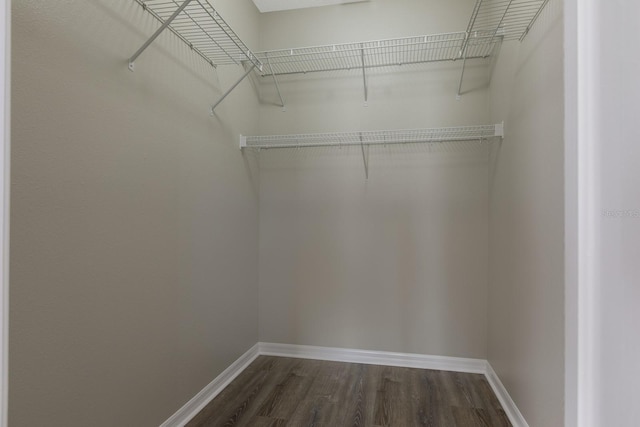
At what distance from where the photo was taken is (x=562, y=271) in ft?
3.98

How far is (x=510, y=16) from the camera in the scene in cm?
179

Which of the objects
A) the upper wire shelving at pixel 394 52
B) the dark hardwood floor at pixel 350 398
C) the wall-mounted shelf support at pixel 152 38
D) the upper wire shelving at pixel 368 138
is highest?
the upper wire shelving at pixel 394 52

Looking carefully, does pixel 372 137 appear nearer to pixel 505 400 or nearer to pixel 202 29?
Result: pixel 202 29

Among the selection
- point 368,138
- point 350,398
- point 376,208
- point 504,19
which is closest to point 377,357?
point 350,398

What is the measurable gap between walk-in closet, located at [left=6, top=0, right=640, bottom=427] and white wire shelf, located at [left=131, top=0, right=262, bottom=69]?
15 mm

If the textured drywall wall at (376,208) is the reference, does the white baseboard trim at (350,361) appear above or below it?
below

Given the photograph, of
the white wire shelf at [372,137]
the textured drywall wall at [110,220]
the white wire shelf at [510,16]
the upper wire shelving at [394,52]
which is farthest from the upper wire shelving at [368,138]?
the white wire shelf at [510,16]

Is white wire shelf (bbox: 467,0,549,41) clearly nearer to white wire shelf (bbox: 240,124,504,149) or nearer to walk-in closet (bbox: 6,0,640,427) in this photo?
walk-in closet (bbox: 6,0,640,427)

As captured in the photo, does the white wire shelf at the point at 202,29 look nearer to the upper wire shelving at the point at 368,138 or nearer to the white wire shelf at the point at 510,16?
the upper wire shelving at the point at 368,138

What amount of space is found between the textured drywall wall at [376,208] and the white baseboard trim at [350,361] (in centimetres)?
6

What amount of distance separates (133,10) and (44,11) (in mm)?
414

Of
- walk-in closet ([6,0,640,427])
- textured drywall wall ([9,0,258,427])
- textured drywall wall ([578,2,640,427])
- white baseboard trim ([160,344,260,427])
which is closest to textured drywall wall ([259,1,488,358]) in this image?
walk-in closet ([6,0,640,427])

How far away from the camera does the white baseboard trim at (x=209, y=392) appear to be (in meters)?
1.64

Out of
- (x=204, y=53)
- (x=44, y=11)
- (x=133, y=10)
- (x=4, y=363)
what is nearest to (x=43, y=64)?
(x=44, y=11)
